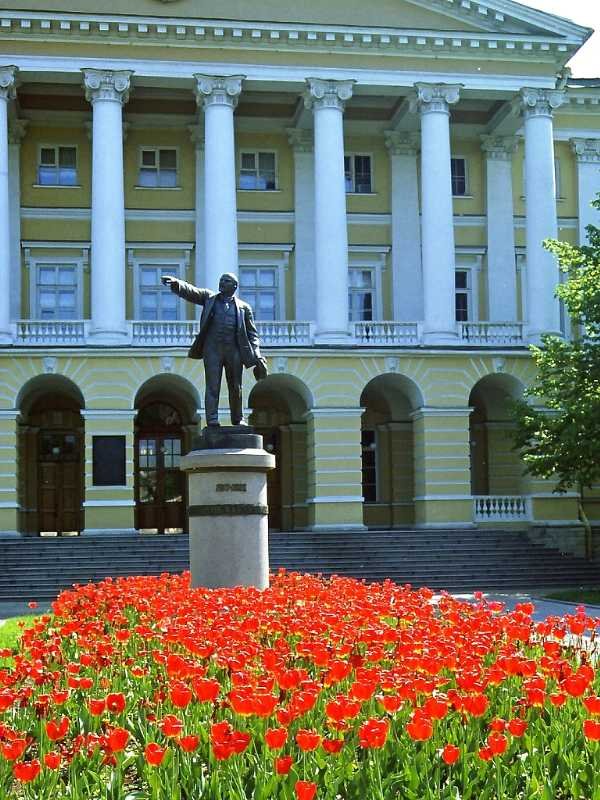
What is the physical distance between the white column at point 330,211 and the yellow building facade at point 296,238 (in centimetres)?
8

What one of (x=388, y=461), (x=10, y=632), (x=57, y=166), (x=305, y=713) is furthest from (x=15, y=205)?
(x=305, y=713)

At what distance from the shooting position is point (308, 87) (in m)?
38.9

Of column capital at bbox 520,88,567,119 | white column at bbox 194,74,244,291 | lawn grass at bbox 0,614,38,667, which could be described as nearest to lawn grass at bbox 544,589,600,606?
lawn grass at bbox 0,614,38,667

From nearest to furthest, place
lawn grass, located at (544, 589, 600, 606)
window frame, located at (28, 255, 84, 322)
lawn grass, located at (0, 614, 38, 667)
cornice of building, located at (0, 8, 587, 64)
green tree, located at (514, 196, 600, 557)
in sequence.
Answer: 1. lawn grass, located at (0, 614, 38, 667)
2. lawn grass, located at (544, 589, 600, 606)
3. green tree, located at (514, 196, 600, 557)
4. cornice of building, located at (0, 8, 587, 64)
5. window frame, located at (28, 255, 84, 322)

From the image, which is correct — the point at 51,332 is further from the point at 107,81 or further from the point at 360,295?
the point at 360,295

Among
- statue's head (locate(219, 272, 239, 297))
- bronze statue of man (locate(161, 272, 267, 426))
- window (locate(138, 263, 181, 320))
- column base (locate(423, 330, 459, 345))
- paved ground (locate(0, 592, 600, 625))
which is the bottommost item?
paved ground (locate(0, 592, 600, 625))

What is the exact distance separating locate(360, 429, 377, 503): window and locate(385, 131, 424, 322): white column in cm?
456

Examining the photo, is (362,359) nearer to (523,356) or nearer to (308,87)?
(523,356)

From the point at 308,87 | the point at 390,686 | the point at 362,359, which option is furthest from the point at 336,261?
the point at 390,686

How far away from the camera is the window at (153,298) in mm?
41594

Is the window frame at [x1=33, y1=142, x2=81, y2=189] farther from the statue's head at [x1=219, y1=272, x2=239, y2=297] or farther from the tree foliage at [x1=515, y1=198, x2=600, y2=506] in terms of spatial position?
the statue's head at [x1=219, y1=272, x2=239, y2=297]

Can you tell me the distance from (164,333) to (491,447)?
12.7 m

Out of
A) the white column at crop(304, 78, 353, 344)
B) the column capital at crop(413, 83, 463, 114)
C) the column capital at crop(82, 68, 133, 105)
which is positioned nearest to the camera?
the column capital at crop(82, 68, 133, 105)

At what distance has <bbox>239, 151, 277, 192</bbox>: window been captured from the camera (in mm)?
42500
